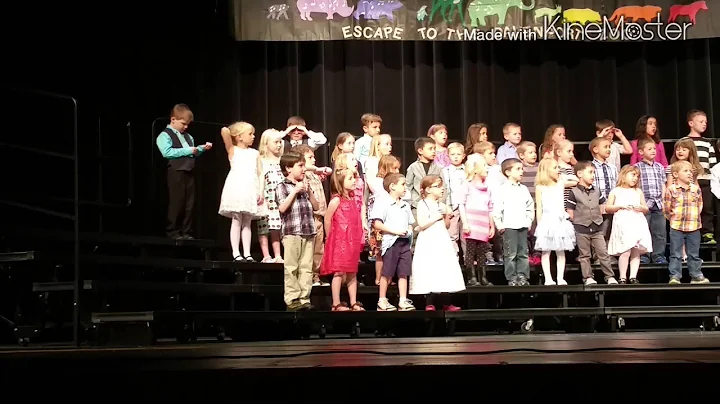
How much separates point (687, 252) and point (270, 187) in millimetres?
3715

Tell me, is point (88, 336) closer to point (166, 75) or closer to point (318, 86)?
point (166, 75)

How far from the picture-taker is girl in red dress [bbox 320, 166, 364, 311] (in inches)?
291

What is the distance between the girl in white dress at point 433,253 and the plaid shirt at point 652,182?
231 cm

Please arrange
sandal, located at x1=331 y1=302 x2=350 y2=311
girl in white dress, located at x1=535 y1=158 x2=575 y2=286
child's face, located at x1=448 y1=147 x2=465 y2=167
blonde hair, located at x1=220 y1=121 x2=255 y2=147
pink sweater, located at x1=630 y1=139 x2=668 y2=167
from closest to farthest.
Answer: sandal, located at x1=331 y1=302 x2=350 y2=311
girl in white dress, located at x1=535 y1=158 x2=575 y2=286
blonde hair, located at x1=220 y1=121 x2=255 y2=147
child's face, located at x1=448 y1=147 x2=465 y2=167
pink sweater, located at x1=630 y1=139 x2=668 y2=167

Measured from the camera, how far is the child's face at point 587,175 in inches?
332

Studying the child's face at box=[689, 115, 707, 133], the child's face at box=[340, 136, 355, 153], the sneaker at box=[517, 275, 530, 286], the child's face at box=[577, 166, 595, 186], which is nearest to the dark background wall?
the child's face at box=[689, 115, 707, 133]

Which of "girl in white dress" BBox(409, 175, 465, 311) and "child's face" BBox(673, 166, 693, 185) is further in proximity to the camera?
"child's face" BBox(673, 166, 693, 185)

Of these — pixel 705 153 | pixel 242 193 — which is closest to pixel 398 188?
pixel 242 193

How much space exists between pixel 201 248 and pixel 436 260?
88.4 inches

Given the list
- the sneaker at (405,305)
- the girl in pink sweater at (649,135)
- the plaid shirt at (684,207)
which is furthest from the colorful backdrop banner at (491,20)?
the sneaker at (405,305)

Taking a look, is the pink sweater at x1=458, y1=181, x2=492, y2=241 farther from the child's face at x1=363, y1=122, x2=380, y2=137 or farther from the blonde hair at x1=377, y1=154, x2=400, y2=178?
the child's face at x1=363, y1=122, x2=380, y2=137

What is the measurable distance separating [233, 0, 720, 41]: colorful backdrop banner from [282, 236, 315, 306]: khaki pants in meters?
3.27

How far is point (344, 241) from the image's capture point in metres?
7.43

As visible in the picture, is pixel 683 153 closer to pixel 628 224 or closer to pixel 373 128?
pixel 628 224
